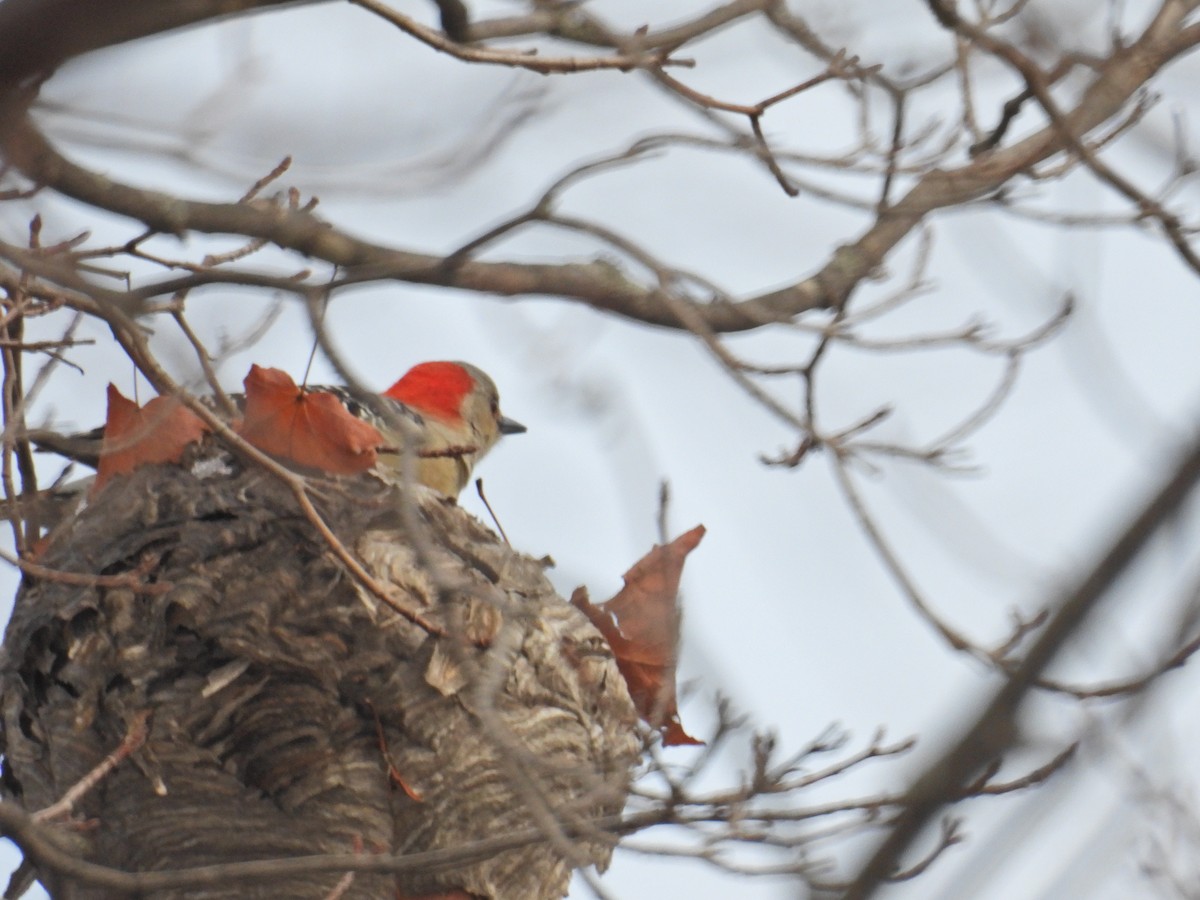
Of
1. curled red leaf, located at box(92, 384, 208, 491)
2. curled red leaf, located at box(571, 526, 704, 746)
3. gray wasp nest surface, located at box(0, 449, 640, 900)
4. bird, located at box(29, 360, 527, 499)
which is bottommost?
gray wasp nest surface, located at box(0, 449, 640, 900)

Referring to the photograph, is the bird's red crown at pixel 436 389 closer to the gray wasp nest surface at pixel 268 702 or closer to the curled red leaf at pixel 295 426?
the curled red leaf at pixel 295 426

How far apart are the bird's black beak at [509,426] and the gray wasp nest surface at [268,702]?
2894 mm

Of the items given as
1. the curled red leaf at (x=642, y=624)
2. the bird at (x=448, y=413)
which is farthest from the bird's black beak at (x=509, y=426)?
the curled red leaf at (x=642, y=624)

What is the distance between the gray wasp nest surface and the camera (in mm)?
4191

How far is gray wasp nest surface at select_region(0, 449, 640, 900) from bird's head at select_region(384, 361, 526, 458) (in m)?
2.51

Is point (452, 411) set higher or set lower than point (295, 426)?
higher

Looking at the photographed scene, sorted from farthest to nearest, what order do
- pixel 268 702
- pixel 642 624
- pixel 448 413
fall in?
1. pixel 448 413
2. pixel 642 624
3. pixel 268 702

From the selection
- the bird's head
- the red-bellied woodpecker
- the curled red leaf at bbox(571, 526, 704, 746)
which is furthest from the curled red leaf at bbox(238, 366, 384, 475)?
the bird's head

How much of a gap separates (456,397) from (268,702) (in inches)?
119

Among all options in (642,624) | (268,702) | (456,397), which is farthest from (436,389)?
(268,702)

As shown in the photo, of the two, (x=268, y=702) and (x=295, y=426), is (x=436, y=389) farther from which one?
(x=268, y=702)

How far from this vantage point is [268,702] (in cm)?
427

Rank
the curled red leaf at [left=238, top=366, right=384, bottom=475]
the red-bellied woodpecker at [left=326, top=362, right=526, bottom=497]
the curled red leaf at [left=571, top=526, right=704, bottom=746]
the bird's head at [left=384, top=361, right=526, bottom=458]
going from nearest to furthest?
the curled red leaf at [left=238, top=366, right=384, bottom=475] → the curled red leaf at [left=571, top=526, right=704, bottom=746] → the red-bellied woodpecker at [left=326, top=362, right=526, bottom=497] → the bird's head at [left=384, top=361, right=526, bottom=458]

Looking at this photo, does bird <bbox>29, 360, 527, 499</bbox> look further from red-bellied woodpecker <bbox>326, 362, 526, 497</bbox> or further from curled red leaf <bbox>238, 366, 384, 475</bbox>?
curled red leaf <bbox>238, 366, 384, 475</bbox>
